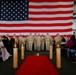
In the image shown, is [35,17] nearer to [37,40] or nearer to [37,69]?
[37,40]

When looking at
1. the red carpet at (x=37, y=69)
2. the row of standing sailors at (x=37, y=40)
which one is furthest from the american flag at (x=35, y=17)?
the red carpet at (x=37, y=69)

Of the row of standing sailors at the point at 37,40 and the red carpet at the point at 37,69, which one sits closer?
the red carpet at the point at 37,69

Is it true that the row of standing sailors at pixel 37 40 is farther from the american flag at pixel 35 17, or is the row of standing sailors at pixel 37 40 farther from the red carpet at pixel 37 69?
the red carpet at pixel 37 69

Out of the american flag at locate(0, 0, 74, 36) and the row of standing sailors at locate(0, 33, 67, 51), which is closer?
the row of standing sailors at locate(0, 33, 67, 51)

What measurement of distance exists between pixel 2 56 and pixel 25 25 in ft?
24.3

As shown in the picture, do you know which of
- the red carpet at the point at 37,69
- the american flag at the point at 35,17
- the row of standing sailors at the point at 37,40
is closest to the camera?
the red carpet at the point at 37,69

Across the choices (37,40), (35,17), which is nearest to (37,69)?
(37,40)

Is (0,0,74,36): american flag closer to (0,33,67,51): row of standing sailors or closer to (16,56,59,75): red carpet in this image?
(0,33,67,51): row of standing sailors

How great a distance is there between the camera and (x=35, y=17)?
1689cm

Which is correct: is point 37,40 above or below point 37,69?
above

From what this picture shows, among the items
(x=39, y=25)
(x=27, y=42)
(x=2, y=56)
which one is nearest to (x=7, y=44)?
(x=2, y=56)

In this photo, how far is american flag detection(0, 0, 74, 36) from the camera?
16.7 metres

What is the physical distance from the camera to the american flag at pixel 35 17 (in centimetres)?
1669

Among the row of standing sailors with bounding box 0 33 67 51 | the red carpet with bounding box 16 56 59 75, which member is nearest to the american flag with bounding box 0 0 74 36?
the row of standing sailors with bounding box 0 33 67 51
